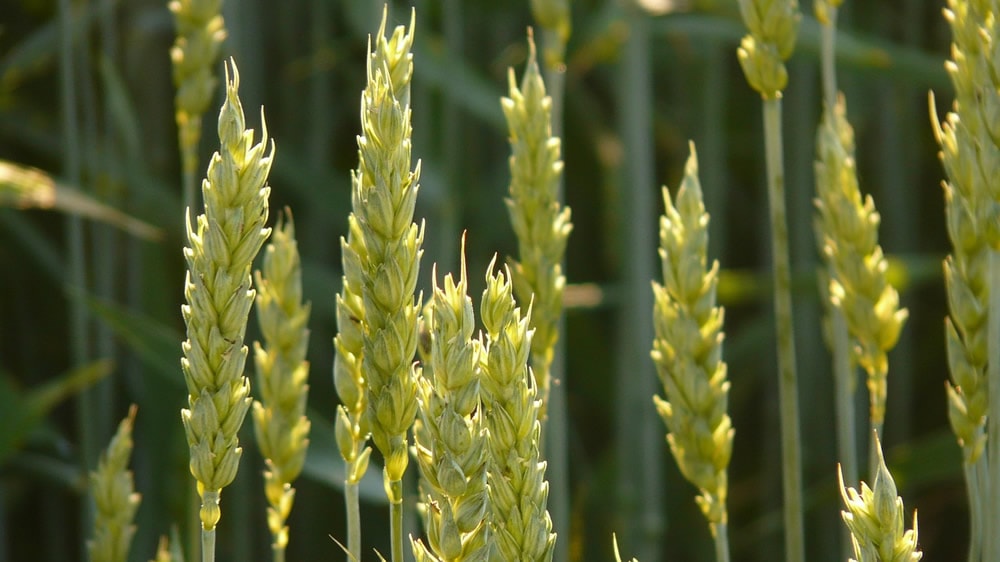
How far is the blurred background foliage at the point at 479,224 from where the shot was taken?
0.94 meters

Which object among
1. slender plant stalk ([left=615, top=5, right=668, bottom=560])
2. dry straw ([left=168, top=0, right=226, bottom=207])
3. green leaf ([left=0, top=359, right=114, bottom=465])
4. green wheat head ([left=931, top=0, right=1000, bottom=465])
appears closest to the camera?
green wheat head ([left=931, top=0, right=1000, bottom=465])

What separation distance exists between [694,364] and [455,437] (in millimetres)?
153

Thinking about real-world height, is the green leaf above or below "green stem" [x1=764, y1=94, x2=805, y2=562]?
below

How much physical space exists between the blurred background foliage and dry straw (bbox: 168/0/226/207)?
157mm

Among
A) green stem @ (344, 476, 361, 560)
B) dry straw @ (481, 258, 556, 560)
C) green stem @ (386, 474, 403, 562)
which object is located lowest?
green stem @ (344, 476, 361, 560)

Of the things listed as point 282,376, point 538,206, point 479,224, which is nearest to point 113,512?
point 282,376

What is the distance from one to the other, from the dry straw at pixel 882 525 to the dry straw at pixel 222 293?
0.61 feet

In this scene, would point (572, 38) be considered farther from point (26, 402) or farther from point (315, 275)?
point (26, 402)

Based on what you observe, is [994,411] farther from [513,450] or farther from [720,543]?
[513,450]

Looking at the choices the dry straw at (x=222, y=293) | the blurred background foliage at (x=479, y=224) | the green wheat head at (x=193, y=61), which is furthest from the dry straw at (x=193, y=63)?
the dry straw at (x=222, y=293)

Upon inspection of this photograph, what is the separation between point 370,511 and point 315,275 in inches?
9.4

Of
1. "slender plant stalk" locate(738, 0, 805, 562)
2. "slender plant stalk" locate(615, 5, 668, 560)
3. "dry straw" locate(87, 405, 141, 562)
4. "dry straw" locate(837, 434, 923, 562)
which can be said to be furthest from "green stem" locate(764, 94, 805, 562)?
"slender plant stalk" locate(615, 5, 668, 560)

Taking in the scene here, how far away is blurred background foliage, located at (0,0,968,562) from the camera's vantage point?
0.94 m

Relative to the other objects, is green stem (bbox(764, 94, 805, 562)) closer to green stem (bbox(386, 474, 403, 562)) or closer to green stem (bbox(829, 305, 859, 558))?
green stem (bbox(829, 305, 859, 558))
